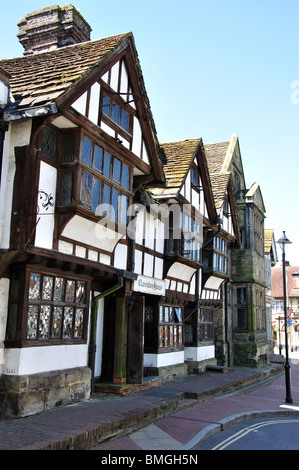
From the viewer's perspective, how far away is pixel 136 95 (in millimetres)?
11438

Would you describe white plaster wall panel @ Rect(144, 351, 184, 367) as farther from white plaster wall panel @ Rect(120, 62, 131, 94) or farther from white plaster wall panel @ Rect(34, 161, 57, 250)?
white plaster wall panel @ Rect(120, 62, 131, 94)

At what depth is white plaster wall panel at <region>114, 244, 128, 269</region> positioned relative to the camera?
11.7m

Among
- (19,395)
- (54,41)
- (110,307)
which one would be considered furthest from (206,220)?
(19,395)

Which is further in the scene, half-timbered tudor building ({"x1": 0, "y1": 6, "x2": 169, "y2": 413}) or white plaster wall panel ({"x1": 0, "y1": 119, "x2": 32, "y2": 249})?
half-timbered tudor building ({"x1": 0, "y1": 6, "x2": 169, "y2": 413})

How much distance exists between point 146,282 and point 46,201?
214 inches

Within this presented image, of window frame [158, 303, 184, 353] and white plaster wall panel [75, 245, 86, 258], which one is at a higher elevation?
white plaster wall panel [75, 245, 86, 258]

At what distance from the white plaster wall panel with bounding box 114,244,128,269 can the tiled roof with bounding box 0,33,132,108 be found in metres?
4.43

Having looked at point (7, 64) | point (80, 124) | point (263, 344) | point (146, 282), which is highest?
point (7, 64)

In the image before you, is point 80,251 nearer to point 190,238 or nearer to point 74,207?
point 74,207

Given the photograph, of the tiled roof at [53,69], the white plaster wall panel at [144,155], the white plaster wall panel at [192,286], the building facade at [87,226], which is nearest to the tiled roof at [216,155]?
the building facade at [87,226]

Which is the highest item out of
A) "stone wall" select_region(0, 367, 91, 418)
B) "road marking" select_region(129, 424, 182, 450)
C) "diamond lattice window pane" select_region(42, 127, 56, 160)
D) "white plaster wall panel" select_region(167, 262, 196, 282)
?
"diamond lattice window pane" select_region(42, 127, 56, 160)

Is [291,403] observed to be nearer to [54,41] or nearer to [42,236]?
[42,236]

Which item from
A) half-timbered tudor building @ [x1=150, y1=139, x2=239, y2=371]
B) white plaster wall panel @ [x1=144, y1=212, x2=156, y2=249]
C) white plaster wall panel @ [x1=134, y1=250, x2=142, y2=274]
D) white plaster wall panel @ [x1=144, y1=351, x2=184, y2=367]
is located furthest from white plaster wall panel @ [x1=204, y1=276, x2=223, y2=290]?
white plaster wall panel @ [x1=134, y1=250, x2=142, y2=274]

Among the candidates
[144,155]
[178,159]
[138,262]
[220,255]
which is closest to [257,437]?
[138,262]
